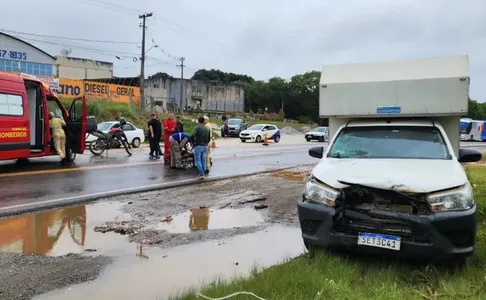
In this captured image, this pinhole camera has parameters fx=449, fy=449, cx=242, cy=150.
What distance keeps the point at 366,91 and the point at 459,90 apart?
138 cm

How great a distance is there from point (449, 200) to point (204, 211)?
471 centimetres

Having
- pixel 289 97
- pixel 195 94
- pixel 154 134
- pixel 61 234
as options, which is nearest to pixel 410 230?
pixel 61 234

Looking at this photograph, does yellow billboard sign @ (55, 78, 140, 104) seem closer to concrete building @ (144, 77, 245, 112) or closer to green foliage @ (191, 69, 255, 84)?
concrete building @ (144, 77, 245, 112)

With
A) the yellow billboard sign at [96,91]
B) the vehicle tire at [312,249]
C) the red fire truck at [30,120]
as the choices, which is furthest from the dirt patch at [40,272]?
the yellow billboard sign at [96,91]

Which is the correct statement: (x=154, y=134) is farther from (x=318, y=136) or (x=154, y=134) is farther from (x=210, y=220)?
(x=318, y=136)

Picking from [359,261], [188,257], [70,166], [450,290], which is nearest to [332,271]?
[359,261]

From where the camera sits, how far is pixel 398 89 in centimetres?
709

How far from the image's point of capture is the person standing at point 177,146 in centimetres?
1373

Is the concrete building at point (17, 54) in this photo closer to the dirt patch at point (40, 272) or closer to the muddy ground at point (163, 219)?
the muddy ground at point (163, 219)

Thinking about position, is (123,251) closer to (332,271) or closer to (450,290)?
(332,271)

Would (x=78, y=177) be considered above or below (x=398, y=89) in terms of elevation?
below

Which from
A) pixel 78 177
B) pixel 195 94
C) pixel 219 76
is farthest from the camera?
pixel 219 76

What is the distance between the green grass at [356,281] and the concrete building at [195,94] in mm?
57387

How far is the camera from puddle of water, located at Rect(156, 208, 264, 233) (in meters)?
7.02
